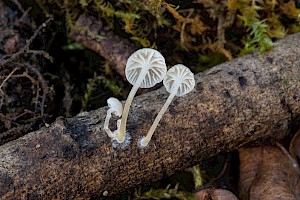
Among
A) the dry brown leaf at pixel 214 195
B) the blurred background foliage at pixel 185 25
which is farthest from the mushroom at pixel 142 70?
the blurred background foliage at pixel 185 25

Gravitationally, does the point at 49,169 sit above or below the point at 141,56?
below

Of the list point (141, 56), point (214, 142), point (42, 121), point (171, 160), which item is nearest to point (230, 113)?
point (214, 142)

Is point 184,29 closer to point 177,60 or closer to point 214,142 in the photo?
point 177,60

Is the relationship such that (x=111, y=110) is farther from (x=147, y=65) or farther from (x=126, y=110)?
(x=147, y=65)

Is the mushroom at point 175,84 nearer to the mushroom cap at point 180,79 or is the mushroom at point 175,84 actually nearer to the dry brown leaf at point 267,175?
the mushroom cap at point 180,79

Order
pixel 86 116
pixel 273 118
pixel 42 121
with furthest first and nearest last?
1. pixel 42 121
2. pixel 273 118
3. pixel 86 116

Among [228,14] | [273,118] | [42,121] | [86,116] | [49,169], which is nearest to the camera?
[49,169]

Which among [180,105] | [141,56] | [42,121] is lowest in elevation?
[42,121]
